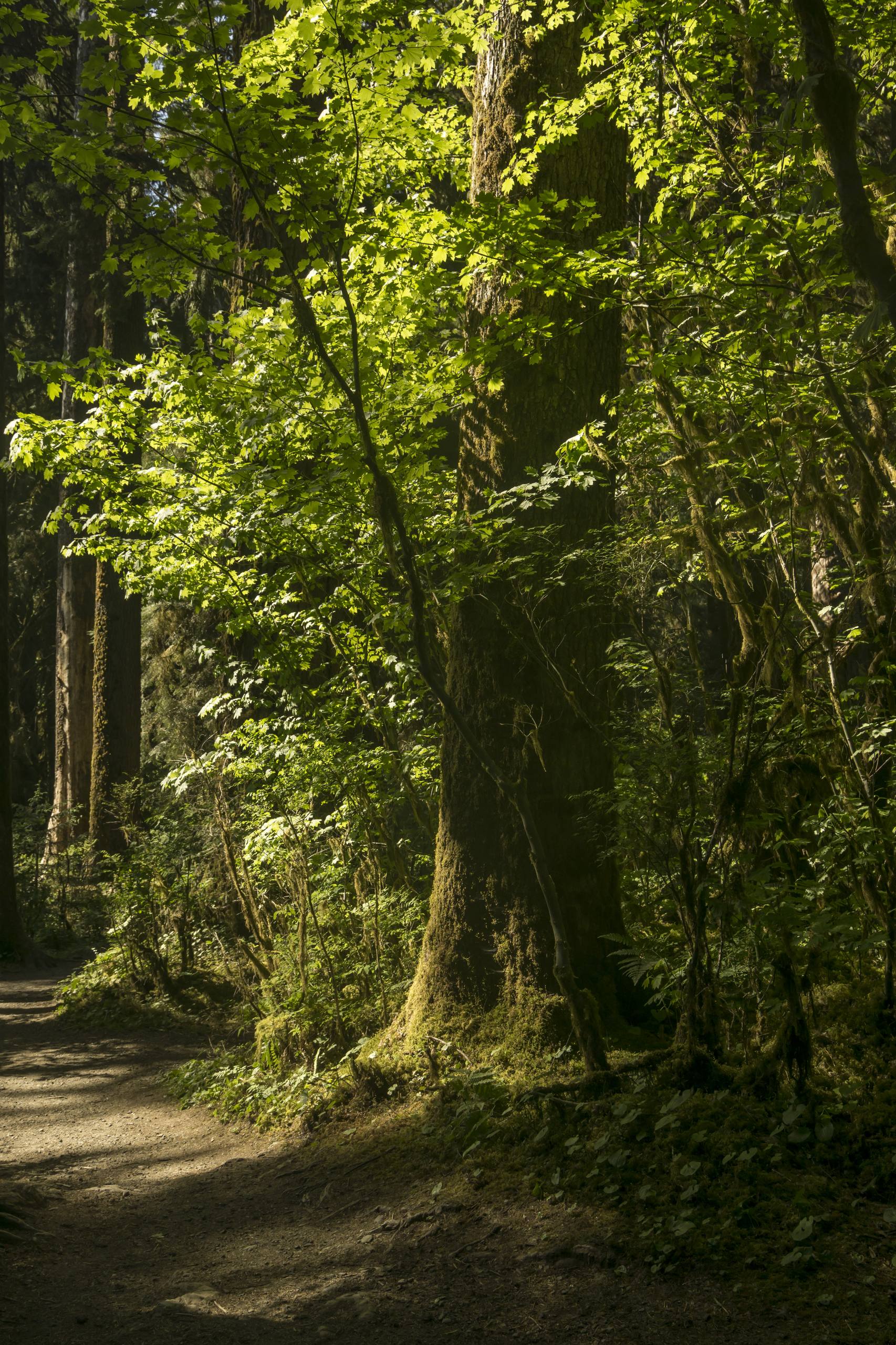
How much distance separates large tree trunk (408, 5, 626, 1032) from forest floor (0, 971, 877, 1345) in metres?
1.04

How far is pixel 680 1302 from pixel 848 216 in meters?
3.13

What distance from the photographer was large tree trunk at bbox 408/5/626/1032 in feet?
16.8

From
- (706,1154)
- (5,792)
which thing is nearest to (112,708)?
(5,792)

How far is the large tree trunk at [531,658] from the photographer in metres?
5.13

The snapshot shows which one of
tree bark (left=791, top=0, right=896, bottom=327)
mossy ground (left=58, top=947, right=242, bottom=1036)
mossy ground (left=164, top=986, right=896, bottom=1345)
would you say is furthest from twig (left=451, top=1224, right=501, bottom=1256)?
mossy ground (left=58, top=947, right=242, bottom=1036)

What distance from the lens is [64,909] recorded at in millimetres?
13938

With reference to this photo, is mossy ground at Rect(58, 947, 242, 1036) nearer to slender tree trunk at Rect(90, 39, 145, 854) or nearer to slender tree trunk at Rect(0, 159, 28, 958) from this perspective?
slender tree trunk at Rect(0, 159, 28, 958)

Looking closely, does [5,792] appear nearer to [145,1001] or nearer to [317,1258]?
[145,1001]

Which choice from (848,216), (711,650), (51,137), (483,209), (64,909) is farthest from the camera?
(711,650)

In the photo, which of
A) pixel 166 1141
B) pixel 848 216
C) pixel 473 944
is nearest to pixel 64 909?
pixel 166 1141

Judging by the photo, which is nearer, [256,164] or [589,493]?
[256,164]

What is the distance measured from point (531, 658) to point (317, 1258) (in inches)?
116

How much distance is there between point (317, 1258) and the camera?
4039 mm

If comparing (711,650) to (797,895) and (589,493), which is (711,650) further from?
(797,895)
